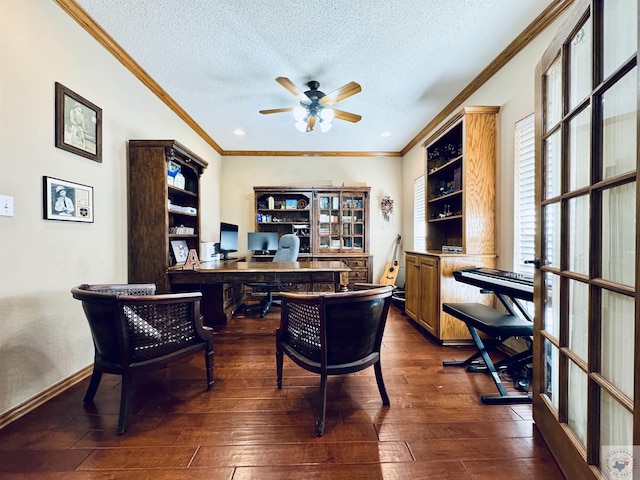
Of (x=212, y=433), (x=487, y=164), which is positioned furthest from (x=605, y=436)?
(x=487, y=164)

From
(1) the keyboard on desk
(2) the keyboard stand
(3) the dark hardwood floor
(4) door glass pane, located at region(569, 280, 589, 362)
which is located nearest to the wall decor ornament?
(1) the keyboard on desk

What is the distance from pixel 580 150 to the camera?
1.18 m

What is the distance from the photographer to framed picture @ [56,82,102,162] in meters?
1.85

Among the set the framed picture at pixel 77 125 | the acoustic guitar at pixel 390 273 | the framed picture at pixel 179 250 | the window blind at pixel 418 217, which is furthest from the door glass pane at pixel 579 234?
the acoustic guitar at pixel 390 273

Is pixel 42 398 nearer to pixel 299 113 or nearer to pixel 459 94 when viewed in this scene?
pixel 299 113

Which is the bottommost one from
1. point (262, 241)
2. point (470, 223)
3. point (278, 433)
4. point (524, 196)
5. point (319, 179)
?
point (278, 433)

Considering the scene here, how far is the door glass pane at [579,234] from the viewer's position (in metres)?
1.12

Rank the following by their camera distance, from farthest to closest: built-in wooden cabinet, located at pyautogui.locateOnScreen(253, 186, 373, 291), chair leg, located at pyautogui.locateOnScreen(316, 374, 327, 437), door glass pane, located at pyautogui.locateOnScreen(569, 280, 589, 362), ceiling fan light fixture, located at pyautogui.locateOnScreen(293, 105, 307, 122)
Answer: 1. built-in wooden cabinet, located at pyautogui.locateOnScreen(253, 186, 373, 291)
2. ceiling fan light fixture, located at pyautogui.locateOnScreen(293, 105, 307, 122)
3. chair leg, located at pyautogui.locateOnScreen(316, 374, 327, 437)
4. door glass pane, located at pyautogui.locateOnScreen(569, 280, 589, 362)

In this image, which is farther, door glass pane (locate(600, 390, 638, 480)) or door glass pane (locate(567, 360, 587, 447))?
door glass pane (locate(567, 360, 587, 447))

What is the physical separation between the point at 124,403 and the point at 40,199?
1.35m

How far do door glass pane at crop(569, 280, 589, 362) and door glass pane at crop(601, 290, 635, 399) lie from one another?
10 cm

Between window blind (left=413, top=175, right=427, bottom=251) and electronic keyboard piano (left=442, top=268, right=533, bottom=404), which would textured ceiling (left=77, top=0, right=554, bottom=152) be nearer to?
window blind (left=413, top=175, right=427, bottom=251)

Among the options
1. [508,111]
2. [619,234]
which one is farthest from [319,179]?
[619,234]

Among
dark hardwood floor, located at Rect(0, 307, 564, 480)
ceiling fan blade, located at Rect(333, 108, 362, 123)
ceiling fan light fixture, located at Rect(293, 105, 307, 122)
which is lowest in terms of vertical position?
dark hardwood floor, located at Rect(0, 307, 564, 480)
